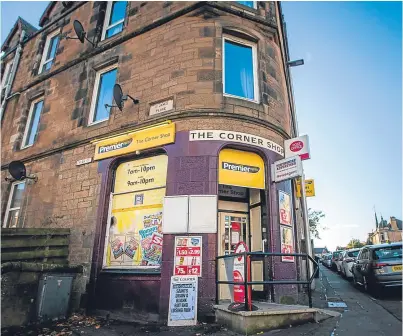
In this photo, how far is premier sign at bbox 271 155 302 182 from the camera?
721 cm

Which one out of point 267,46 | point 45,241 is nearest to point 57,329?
point 45,241

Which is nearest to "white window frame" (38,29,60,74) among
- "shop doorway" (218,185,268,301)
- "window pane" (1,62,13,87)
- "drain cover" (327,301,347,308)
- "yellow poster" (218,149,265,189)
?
"window pane" (1,62,13,87)

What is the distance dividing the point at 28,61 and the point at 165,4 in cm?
874

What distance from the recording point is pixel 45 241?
792 centimetres

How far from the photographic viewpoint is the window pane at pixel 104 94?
1010cm

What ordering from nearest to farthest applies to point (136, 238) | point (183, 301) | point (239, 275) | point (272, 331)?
point (272, 331), point (239, 275), point (183, 301), point (136, 238)

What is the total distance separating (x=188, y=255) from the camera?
21.7 ft

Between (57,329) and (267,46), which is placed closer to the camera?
(57,329)

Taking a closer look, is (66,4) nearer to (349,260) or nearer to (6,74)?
(6,74)

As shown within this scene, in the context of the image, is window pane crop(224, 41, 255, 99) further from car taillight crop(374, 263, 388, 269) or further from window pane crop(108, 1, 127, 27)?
car taillight crop(374, 263, 388, 269)

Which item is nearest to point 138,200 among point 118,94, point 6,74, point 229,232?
point 229,232

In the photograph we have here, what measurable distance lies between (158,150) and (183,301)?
12.7 ft

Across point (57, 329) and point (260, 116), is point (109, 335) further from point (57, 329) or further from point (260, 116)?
point (260, 116)

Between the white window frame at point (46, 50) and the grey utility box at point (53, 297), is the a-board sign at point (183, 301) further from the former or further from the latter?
the white window frame at point (46, 50)
